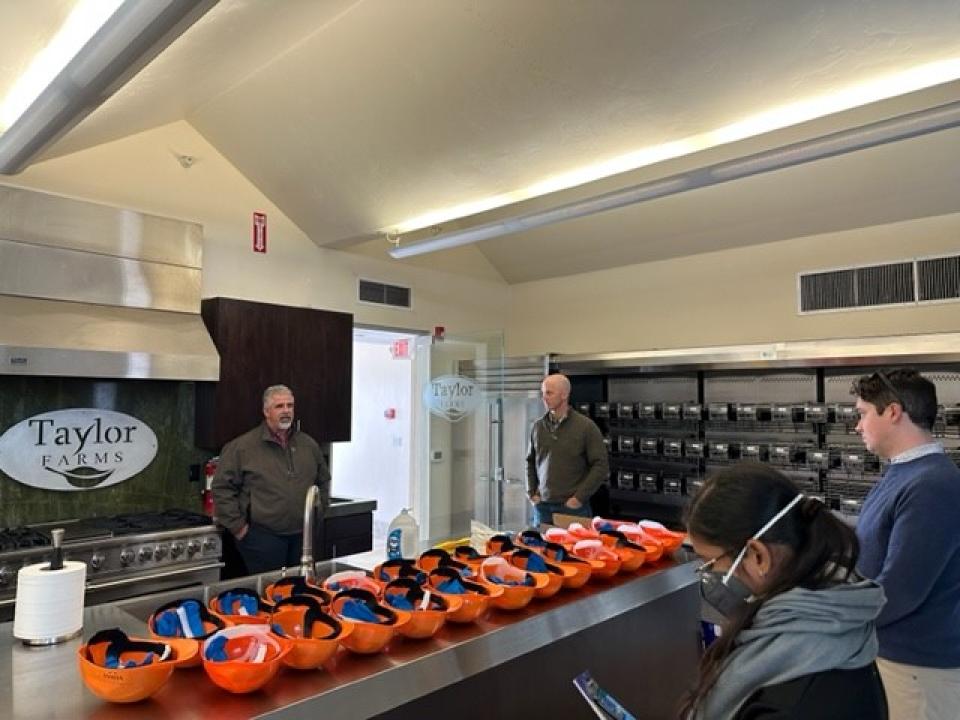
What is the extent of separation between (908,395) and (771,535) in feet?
4.17

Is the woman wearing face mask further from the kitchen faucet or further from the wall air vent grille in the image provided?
the wall air vent grille

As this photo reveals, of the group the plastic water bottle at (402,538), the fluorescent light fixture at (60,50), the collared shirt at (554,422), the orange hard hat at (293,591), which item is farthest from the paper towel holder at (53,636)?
the collared shirt at (554,422)

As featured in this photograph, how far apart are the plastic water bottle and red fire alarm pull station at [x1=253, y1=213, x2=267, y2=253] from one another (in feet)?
9.13

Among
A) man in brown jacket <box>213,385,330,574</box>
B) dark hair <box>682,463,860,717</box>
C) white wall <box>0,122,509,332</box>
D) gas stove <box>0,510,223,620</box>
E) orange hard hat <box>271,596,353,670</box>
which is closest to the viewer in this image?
dark hair <box>682,463,860,717</box>

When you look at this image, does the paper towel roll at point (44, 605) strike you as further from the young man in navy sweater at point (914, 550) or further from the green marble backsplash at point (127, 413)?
the green marble backsplash at point (127, 413)

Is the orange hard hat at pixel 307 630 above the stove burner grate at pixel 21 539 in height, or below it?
above

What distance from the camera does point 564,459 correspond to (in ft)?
13.8

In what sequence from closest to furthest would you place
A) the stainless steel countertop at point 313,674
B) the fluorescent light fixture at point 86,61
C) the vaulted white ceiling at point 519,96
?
1. the stainless steel countertop at point 313,674
2. the fluorescent light fixture at point 86,61
3. the vaulted white ceiling at point 519,96

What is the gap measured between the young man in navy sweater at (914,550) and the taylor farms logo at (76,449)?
3.76 meters

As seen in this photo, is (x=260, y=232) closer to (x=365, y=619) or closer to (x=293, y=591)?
(x=293, y=591)

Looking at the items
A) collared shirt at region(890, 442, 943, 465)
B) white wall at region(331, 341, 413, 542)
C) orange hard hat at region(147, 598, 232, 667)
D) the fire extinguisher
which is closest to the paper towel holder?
orange hard hat at region(147, 598, 232, 667)

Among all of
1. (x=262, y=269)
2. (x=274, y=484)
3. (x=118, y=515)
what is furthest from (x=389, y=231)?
(x=118, y=515)

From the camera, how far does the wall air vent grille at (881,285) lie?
157 inches

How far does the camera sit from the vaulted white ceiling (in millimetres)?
2654
